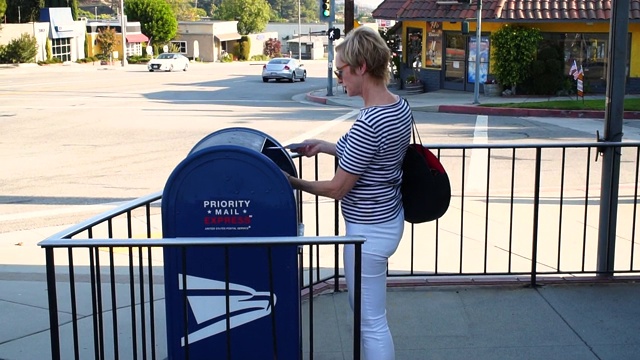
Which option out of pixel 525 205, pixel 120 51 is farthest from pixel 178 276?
pixel 120 51

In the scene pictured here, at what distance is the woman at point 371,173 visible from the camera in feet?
13.1

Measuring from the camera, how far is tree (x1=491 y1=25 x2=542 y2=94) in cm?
2700

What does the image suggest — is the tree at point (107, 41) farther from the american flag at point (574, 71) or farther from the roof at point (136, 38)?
the american flag at point (574, 71)

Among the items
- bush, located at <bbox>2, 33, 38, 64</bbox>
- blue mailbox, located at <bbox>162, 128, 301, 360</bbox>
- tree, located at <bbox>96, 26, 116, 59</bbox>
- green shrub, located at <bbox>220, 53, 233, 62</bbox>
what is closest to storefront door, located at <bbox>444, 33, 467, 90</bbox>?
blue mailbox, located at <bbox>162, 128, 301, 360</bbox>

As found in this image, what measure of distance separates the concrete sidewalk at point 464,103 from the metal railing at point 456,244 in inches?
366

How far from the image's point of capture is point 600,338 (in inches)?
211

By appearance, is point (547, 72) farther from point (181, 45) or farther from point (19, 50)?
point (181, 45)

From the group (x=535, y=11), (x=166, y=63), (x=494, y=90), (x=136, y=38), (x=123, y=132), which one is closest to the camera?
(x=123, y=132)

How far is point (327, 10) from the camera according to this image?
31.9 m

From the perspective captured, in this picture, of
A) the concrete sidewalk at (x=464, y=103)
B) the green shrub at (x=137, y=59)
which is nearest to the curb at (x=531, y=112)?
the concrete sidewalk at (x=464, y=103)

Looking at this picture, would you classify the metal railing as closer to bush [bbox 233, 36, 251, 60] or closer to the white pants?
the white pants

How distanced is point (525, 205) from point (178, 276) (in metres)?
7.11

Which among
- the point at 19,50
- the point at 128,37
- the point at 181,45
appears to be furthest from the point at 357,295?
the point at 181,45

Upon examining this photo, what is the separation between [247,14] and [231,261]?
11089 cm
